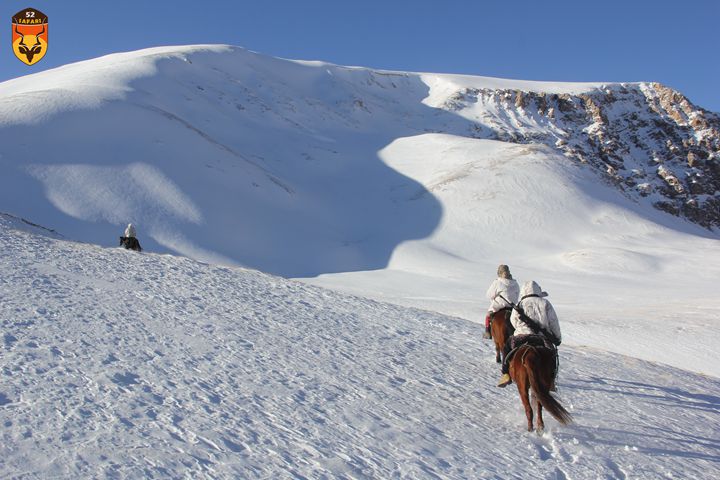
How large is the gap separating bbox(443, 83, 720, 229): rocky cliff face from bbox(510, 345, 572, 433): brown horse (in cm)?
8806

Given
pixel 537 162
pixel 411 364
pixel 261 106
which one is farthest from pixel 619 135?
pixel 411 364

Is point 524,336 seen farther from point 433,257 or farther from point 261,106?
point 261,106

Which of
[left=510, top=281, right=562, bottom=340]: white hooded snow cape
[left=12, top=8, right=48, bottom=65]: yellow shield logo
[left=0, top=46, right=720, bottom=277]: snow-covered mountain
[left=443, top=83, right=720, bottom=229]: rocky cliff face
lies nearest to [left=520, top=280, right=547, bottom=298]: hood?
[left=510, top=281, right=562, bottom=340]: white hooded snow cape

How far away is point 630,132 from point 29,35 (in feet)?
356

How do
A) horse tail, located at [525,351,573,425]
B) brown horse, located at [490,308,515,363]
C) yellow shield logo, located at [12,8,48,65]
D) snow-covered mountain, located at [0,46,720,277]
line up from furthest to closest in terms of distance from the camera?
snow-covered mountain, located at [0,46,720,277] < yellow shield logo, located at [12,8,48,65] < brown horse, located at [490,308,515,363] < horse tail, located at [525,351,573,425]

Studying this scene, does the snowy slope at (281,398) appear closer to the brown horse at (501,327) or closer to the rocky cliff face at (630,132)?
the brown horse at (501,327)

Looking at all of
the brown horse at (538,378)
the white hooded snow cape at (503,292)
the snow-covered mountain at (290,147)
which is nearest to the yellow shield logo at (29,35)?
the snow-covered mountain at (290,147)

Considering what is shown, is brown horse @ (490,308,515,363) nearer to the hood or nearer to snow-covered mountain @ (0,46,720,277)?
the hood

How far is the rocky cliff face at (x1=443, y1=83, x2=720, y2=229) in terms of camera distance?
301ft

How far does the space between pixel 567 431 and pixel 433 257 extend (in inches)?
1226

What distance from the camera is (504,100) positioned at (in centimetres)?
10306

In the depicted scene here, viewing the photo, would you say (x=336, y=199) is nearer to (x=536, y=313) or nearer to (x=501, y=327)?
(x=501, y=327)

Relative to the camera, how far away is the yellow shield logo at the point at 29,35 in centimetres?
2375

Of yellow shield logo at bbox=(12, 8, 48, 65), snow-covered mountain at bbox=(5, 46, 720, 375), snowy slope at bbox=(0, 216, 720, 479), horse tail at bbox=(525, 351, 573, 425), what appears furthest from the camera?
snow-covered mountain at bbox=(5, 46, 720, 375)
